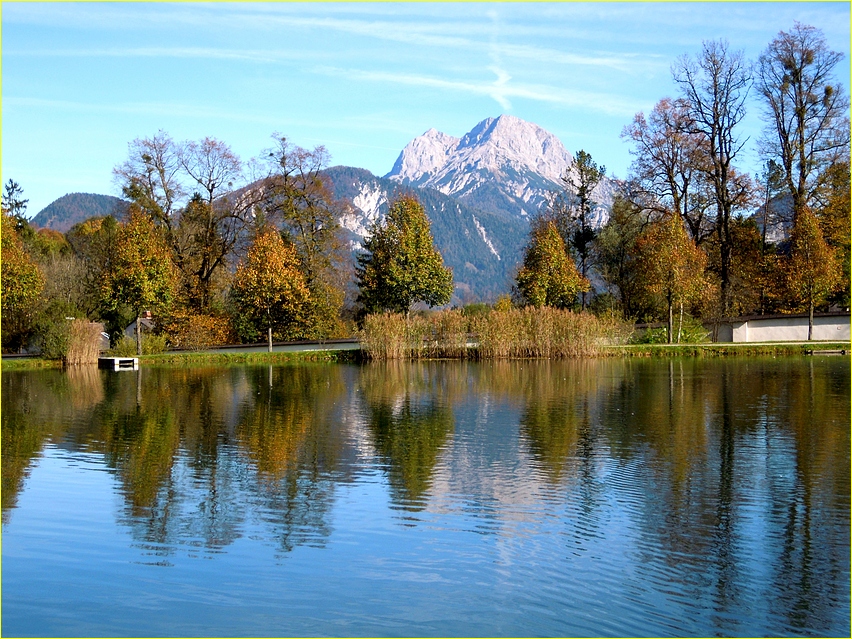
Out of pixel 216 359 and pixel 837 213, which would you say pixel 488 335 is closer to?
pixel 216 359

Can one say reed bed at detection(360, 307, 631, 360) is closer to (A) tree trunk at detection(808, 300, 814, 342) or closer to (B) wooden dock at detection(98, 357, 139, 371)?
(B) wooden dock at detection(98, 357, 139, 371)

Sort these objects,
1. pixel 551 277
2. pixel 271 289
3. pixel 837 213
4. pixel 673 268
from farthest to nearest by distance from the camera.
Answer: pixel 551 277, pixel 837 213, pixel 271 289, pixel 673 268

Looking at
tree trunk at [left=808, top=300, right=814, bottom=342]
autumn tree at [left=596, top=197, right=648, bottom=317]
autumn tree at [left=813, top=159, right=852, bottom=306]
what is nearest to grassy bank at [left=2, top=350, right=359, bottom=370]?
autumn tree at [left=596, top=197, right=648, bottom=317]

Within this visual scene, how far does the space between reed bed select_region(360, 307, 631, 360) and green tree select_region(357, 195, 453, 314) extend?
650cm

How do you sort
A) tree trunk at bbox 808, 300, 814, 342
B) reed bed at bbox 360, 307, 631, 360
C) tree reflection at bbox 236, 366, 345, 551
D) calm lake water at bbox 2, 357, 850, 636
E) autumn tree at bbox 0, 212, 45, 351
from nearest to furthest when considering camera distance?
calm lake water at bbox 2, 357, 850, 636 < tree reflection at bbox 236, 366, 345, 551 < reed bed at bbox 360, 307, 631, 360 < autumn tree at bbox 0, 212, 45, 351 < tree trunk at bbox 808, 300, 814, 342

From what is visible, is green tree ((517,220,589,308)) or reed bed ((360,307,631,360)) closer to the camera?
reed bed ((360,307,631,360))

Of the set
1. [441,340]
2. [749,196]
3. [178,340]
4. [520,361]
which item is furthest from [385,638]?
[749,196]

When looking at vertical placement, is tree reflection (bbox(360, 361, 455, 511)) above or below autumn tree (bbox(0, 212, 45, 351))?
below

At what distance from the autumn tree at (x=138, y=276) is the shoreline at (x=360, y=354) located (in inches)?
113

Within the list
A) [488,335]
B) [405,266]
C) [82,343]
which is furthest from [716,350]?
[82,343]

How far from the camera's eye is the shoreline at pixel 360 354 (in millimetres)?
37812

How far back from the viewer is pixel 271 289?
142ft

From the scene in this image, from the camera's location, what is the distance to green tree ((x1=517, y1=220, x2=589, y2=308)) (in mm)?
47744

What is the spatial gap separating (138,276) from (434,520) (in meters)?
33.9
